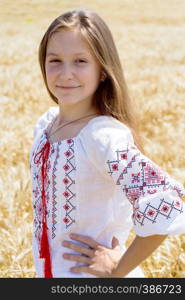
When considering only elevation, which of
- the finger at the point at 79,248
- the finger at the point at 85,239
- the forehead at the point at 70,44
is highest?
the forehead at the point at 70,44

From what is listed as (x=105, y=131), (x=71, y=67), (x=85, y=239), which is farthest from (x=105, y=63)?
(x=85, y=239)

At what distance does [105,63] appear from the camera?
6.66 ft

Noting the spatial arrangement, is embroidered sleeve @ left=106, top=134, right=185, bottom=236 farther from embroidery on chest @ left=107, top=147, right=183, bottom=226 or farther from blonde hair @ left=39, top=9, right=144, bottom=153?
blonde hair @ left=39, top=9, right=144, bottom=153

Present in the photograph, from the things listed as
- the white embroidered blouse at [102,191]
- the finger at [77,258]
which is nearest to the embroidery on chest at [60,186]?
the white embroidered blouse at [102,191]

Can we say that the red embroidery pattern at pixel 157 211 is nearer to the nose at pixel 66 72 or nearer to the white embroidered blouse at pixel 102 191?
the white embroidered blouse at pixel 102 191

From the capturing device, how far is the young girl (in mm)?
1781

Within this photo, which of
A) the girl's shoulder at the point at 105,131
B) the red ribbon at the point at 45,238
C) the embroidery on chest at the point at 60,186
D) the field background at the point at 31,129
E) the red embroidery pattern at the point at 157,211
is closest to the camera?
the red embroidery pattern at the point at 157,211

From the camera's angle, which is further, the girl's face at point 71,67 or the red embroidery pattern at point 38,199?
the red embroidery pattern at point 38,199

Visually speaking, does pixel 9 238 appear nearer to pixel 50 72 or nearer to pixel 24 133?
pixel 50 72

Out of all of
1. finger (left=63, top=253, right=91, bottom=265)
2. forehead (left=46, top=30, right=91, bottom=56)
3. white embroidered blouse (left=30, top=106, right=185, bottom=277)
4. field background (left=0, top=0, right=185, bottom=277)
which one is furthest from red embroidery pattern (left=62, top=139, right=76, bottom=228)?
field background (left=0, top=0, right=185, bottom=277)

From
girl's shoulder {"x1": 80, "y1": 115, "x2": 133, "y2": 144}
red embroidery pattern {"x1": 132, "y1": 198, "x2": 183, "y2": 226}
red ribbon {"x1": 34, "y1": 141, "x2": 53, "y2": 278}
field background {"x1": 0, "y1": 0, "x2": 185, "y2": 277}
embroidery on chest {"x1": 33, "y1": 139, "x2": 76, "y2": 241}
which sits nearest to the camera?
red embroidery pattern {"x1": 132, "y1": 198, "x2": 183, "y2": 226}

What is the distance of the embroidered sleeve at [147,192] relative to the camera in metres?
1.75

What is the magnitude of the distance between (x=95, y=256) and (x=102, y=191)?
23cm

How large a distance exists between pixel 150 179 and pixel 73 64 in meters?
0.52
